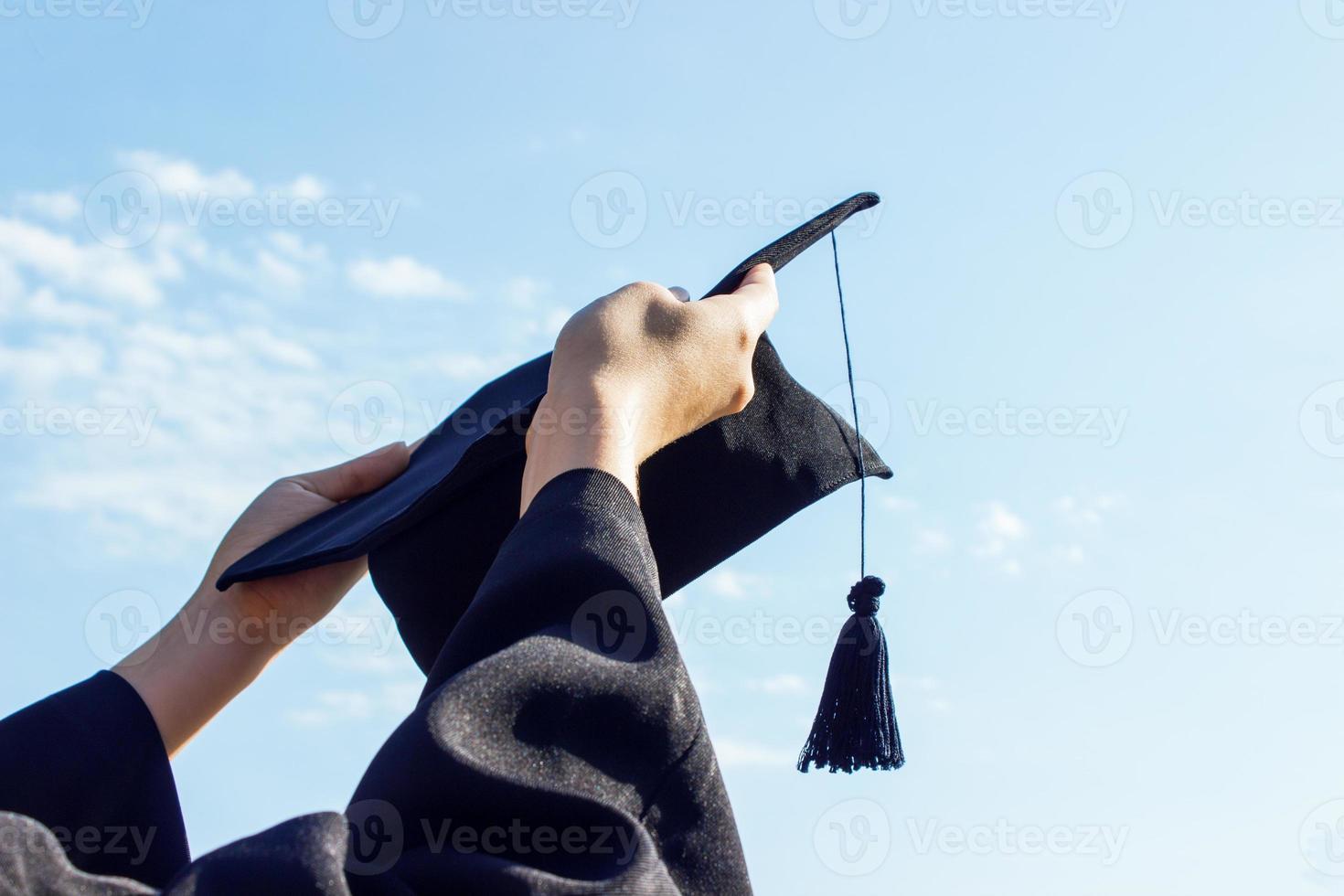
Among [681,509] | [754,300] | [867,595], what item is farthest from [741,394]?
[867,595]

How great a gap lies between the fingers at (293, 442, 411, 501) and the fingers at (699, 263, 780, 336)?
33.4 inches

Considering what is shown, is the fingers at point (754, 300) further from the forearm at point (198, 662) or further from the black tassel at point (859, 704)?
the forearm at point (198, 662)

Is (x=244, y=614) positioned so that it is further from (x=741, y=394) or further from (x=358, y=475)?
(x=741, y=394)

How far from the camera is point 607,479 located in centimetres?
128

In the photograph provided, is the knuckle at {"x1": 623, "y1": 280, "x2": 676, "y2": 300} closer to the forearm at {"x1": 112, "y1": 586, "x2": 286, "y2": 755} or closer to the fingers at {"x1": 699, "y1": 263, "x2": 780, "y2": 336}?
the fingers at {"x1": 699, "y1": 263, "x2": 780, "y2": 336}

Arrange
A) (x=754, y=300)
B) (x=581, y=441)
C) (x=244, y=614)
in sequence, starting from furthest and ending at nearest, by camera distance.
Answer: (x=244, y=614) < (x=754, y=300) < (x=581, y=441)

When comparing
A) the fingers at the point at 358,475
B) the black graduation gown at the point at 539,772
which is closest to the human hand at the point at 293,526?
the fingers at the point at 358,475

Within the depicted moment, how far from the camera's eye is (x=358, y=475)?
8.19ft

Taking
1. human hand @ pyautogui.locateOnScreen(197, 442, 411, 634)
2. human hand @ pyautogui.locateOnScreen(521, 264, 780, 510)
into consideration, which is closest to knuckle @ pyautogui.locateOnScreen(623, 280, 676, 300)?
human hand @ pyautogui.locateOnScreen(521, 264, 780, 510)

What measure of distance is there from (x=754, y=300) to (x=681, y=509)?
448 millimetres

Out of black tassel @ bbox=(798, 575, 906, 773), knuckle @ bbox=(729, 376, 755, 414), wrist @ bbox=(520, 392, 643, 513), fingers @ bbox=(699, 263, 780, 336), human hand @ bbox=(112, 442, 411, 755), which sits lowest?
black tassel @ bbox=(798, 575, 906, 773)

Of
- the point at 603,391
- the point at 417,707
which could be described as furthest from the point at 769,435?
the point at 417,707

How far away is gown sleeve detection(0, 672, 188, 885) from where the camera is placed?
1559 mm

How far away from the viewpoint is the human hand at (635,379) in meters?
1.38
